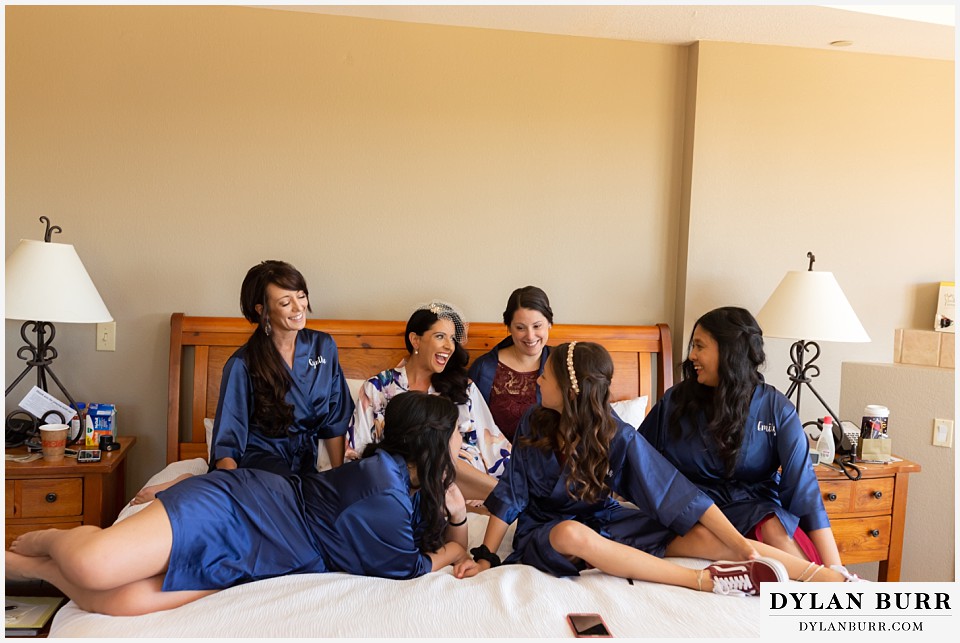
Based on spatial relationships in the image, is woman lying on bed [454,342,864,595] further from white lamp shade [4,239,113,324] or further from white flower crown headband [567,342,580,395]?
white lamp shade [4,239,113,324]

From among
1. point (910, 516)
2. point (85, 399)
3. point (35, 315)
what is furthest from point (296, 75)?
point (910, 516)

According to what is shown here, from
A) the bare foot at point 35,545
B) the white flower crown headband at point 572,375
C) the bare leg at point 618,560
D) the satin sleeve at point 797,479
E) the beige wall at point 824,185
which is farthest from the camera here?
the beige wall at point 824,185

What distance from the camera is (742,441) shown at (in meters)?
2.60

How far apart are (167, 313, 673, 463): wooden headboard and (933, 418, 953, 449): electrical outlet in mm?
1033

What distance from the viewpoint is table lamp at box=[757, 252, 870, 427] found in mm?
3193

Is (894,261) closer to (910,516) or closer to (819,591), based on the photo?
(910,516)

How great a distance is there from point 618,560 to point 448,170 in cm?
190

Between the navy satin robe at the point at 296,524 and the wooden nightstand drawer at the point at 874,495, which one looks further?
the wooden nightstand drawer at the point at 874,495

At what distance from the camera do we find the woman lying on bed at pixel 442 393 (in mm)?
2975

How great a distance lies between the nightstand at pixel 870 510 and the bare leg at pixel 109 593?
2.25 m

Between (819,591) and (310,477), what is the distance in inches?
54.0

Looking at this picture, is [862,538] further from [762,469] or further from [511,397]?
[511,397]

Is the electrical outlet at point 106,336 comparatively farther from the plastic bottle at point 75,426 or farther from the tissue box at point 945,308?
the tissue box at point 945,308

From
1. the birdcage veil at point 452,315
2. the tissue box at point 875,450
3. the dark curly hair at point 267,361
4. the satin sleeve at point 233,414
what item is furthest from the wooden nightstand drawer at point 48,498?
the tissue box at point 875,450
